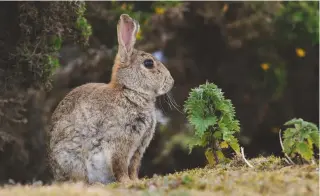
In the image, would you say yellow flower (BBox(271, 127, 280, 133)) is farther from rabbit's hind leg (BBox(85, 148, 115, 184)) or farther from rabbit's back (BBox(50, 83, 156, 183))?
rabbit's hind leg (BBox(85, 148, 115, 184))

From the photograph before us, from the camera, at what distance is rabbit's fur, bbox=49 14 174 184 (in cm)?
681

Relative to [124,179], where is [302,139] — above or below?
above

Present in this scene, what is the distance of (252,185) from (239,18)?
6.86m

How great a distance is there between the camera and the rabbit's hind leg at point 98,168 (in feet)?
22.3

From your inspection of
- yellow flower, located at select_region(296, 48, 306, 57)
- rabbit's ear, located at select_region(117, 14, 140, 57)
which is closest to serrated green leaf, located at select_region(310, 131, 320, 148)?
rabbit's ear, located at select_region(117, 14, 140, 57)

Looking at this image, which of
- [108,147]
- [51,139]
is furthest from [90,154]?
[51,139]

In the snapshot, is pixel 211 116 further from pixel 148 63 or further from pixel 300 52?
pixel 300 52

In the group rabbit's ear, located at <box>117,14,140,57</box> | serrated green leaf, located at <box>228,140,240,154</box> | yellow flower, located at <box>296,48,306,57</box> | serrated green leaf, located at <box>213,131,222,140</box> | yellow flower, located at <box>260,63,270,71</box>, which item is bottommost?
serrated green leaf, located at <box>228,140,240,154</box>

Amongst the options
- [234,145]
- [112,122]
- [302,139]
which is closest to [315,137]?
[302,139]

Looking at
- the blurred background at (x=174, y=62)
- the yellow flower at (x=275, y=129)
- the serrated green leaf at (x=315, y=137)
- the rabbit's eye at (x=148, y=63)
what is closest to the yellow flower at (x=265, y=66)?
the blurred background at (x=174, y=62)

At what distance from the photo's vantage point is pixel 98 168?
6.82 meters

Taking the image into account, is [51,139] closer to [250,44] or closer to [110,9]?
[110,9]

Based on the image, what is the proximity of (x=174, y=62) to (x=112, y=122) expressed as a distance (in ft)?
15.6

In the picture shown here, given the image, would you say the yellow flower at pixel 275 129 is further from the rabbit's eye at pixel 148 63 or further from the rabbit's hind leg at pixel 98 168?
the rabbit's hind leg at pixel 98 168
